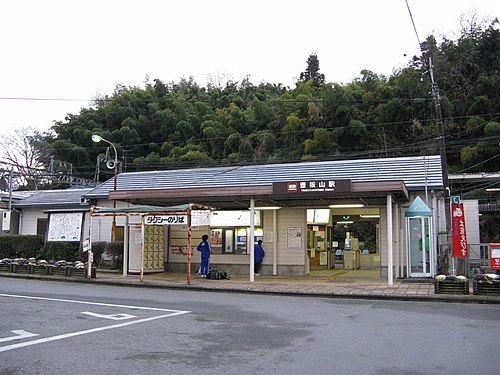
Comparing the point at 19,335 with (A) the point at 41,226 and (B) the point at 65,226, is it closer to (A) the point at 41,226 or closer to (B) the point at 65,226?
(B) the point at 65,226

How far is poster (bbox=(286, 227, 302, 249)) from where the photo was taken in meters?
20.7

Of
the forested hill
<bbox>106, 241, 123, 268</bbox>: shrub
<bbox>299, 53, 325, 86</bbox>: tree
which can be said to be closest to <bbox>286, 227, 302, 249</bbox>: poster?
<bbox>106, 241, 123, 268</bbox>: shrub

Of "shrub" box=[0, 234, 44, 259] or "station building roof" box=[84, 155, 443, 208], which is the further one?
"shrub" box=[0, 234, 44, 259]

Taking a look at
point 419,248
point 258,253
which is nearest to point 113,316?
point 258,253

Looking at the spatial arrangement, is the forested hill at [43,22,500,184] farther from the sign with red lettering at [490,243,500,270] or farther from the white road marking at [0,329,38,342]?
the white road marking at [0,329,38,342]

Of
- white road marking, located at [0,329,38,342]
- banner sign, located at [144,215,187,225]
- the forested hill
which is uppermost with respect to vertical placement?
the forested hill

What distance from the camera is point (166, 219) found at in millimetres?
18125

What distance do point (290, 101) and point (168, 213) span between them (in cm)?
2288

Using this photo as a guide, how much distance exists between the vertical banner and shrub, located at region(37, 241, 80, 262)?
16.2m

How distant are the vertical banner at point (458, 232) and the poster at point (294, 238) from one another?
601cm

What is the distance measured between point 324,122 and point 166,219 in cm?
2024

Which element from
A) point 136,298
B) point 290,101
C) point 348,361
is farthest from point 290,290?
point 290,101

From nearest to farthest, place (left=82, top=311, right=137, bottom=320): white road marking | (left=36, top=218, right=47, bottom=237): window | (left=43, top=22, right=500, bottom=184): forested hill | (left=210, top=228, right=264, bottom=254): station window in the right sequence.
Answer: (left=82, top=311, right=137, bottom=320): white road marking
(left=210, top=228, right=264, bottom=254): station window
(left=36, top=218, right=47, bottom=237): window
(left=43, top=22, right=500, bottom=184): forested hill

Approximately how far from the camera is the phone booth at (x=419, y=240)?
17953mm
